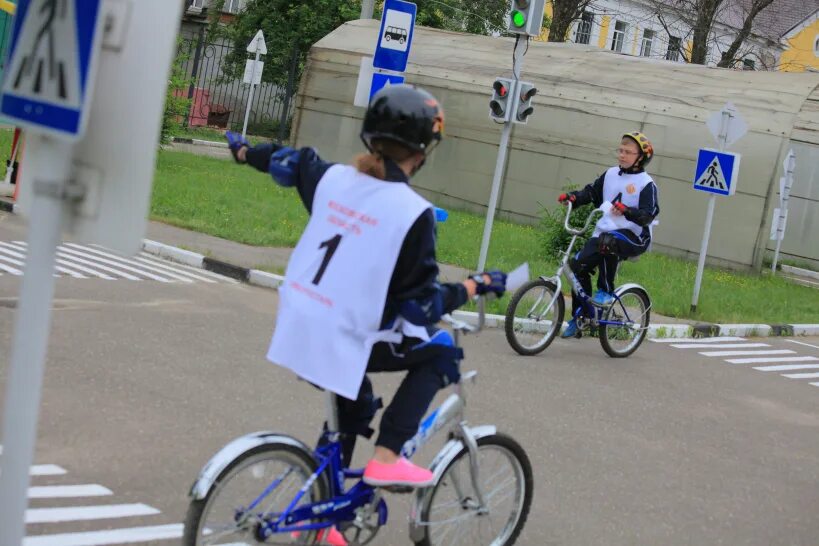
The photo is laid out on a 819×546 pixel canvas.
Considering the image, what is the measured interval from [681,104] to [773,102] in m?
1.73

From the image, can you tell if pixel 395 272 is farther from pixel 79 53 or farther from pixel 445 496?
pixel 79 53

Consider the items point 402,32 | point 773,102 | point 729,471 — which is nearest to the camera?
point 729,471

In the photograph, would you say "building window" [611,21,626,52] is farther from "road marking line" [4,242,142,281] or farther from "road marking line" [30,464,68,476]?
"road marking line" [30,464,68,476]

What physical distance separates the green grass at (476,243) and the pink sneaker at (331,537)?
8.17 m

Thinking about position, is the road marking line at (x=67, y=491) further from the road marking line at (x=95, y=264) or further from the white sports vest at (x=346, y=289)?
the road marking line at (x=95, y=264)

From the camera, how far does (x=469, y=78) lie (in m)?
25.9

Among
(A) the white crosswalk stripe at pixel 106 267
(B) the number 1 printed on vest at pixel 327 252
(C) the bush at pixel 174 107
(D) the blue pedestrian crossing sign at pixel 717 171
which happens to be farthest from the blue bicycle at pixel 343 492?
(C) the bush at pixel 174 107

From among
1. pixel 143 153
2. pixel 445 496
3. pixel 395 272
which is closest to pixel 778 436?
pixel 445 496

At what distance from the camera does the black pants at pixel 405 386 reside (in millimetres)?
4105

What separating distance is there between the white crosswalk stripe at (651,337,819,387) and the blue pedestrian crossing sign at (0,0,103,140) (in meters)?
9.98

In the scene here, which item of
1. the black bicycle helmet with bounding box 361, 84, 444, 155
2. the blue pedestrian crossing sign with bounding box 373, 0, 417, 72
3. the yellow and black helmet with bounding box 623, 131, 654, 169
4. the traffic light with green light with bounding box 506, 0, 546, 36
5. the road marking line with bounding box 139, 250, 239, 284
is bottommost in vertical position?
the road marking line with bounding box 139, 250, 239, 284

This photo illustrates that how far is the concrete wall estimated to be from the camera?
21672 millimetres

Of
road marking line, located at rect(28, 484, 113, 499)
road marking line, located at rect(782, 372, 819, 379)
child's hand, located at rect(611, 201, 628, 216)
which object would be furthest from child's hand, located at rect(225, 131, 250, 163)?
road marking line, located at rect(782, 372, 819, 379)

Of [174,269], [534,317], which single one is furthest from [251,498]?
[174,269]
